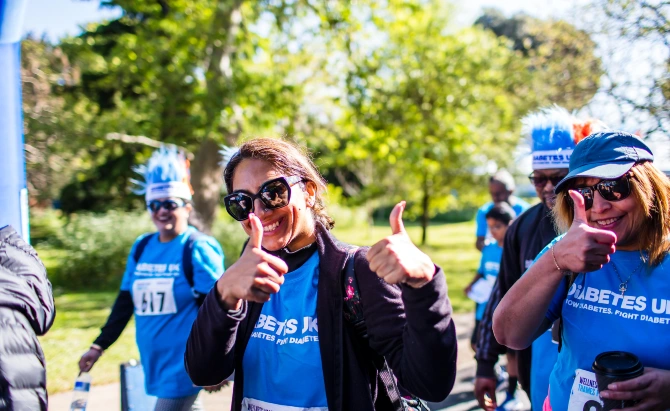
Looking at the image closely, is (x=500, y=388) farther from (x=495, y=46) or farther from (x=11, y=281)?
(x=495, y=46)

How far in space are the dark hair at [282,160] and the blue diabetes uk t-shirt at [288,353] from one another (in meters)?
0.33

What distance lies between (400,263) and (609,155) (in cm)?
97

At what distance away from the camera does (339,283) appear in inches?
79.4

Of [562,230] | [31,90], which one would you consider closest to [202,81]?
[31,90]

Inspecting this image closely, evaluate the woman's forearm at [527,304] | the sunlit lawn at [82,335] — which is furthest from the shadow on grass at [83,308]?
the woman's forearm at [527,304]

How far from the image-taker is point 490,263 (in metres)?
5.46

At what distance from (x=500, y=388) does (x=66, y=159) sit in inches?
559

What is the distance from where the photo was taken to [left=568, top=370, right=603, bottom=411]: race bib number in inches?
77.4

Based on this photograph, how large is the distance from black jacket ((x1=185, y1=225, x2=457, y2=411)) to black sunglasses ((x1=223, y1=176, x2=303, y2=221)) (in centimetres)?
25

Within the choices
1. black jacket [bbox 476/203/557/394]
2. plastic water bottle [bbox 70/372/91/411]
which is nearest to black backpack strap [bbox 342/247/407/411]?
black jacket [bbox 476/203/557/394]

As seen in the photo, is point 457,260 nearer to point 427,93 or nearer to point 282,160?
point 427,93

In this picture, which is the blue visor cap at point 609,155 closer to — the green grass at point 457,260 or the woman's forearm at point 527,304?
the woman's forearm at point 527,304

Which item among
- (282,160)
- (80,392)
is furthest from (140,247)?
(282,160)

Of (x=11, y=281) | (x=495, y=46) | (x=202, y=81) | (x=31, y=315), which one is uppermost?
(x=495, y=46)
